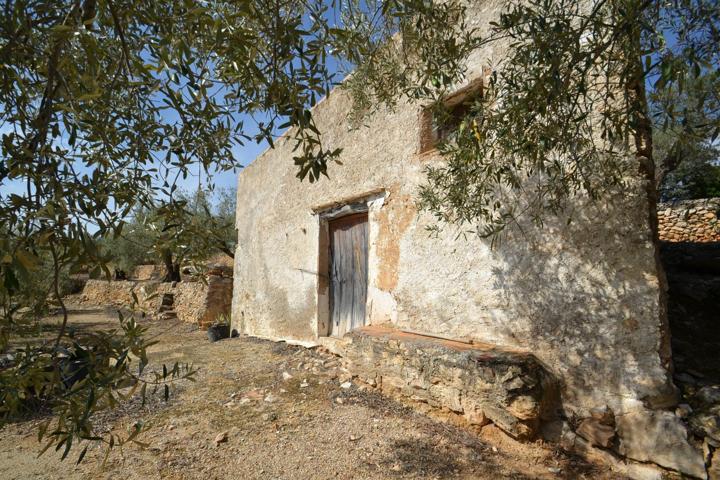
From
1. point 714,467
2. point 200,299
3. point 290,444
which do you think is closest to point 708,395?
point 714,467

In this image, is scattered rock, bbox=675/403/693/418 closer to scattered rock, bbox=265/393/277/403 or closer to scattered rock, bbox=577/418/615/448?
scattered rock, bbox=577/418/615/448

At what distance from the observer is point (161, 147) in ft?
6.49

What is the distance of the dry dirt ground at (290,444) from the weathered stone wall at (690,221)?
7822mm

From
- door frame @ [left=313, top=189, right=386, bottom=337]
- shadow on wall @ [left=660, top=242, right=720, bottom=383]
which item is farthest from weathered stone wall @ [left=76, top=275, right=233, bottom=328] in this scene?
shadow on wall @ [left=660, top=242, right=720, bottom=383]

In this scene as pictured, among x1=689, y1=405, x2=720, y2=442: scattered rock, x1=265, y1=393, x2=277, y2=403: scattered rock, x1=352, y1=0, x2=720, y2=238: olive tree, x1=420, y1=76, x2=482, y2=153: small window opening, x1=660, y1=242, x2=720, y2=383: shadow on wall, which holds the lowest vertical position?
x1=265, y1=393, x2=277, y2=403: scattered rock

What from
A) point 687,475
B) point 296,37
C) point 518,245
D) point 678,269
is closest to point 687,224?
point 678,269

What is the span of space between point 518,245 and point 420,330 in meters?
1.50

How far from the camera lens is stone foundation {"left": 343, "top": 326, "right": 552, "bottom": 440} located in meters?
2.87

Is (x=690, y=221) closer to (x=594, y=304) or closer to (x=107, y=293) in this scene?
(x=594, y=304)

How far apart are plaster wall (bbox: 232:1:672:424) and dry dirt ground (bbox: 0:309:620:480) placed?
765mm

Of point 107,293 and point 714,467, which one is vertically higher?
point 107,293

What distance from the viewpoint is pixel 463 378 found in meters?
3.18

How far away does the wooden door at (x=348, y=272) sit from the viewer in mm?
5465

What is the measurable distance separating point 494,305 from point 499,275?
289 millimetres
